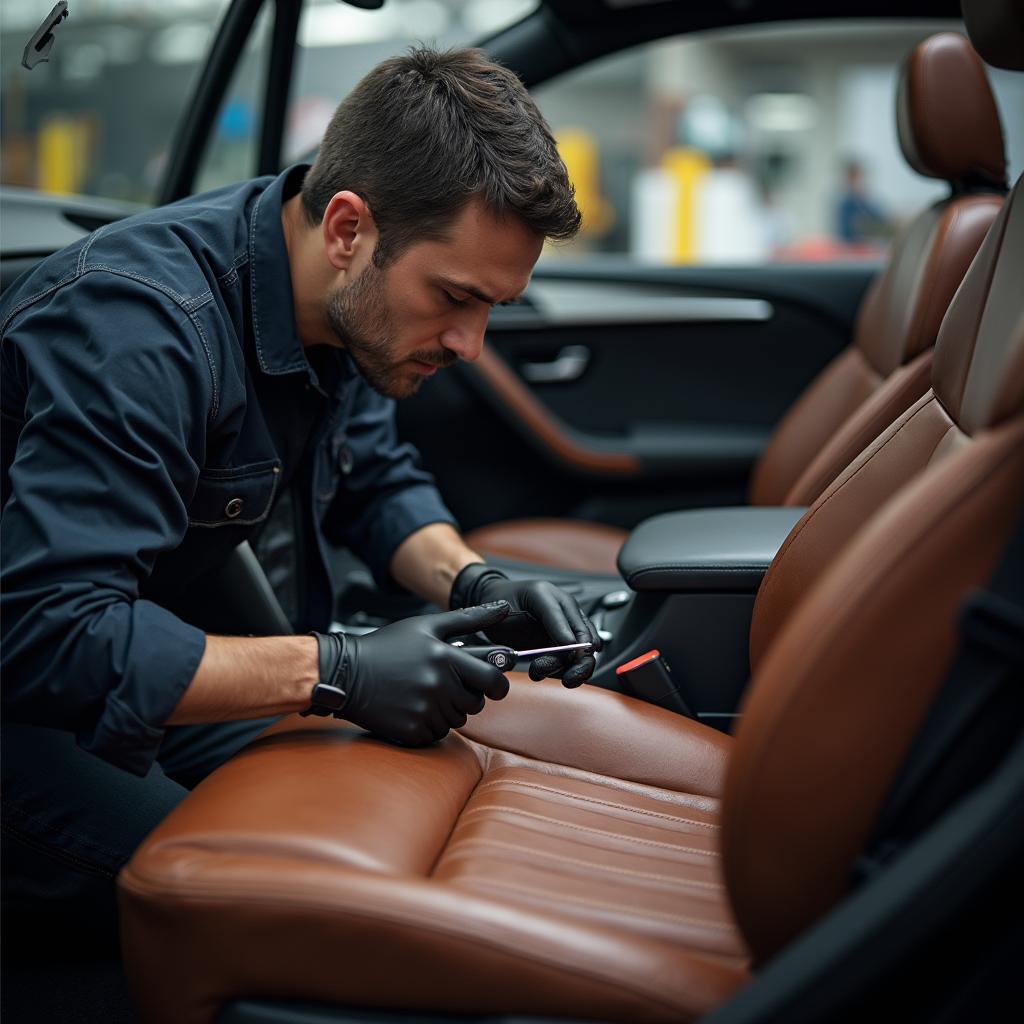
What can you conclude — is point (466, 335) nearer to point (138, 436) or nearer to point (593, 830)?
point (138, 436)

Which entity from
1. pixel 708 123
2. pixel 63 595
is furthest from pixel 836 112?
pixel 63 595

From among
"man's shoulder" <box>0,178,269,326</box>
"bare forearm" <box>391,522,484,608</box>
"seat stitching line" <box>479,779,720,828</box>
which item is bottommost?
"bare forearm" <box>391,522,484,608</box>

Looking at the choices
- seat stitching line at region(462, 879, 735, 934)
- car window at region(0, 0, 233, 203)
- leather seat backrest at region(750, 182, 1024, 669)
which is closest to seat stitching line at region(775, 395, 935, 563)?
leather seat backrest at region(750, 182, 1024, 669)

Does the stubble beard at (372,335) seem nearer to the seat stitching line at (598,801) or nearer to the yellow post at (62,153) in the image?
the seat stitching line at (598,801)

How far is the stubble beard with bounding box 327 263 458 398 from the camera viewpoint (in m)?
1.39

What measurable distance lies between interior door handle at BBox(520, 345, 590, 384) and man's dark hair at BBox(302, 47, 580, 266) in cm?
162

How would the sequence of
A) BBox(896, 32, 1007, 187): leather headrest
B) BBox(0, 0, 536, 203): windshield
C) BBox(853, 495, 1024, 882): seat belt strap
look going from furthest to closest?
BBox(0, 0, 536, 203): windshield < BBox(896, 32, 1007, 187): leather headrest < BBox(853, 495, 1024, 882): seat belt strap

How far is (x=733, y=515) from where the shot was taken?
5.68ft

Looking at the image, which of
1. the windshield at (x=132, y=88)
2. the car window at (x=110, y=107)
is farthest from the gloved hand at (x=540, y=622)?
the car window at (x=110, y=107)

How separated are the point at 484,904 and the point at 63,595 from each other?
1.50 ft

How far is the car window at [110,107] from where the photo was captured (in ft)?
20.6

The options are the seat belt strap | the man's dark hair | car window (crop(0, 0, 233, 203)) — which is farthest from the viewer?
car window (crop(0, 0, 233, 203))

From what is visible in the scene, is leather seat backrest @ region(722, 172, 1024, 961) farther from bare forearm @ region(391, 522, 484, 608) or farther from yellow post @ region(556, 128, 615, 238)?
yellow post @ region(556, 128, 615, 238)

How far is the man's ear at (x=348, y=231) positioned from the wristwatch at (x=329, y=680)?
452mm
